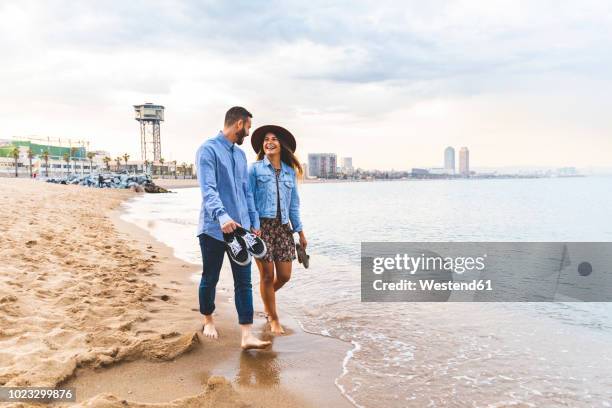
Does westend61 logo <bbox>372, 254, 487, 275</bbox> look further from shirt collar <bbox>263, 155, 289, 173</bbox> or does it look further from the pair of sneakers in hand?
the pair of sneakers in hand

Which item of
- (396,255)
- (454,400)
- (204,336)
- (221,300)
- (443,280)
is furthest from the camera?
(396,255)

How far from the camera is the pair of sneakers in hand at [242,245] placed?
13.3 ft

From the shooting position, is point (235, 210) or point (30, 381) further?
point (235, 210)

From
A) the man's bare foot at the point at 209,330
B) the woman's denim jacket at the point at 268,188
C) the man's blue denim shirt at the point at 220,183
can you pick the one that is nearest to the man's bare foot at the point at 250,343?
the man's bare foot at the point at 209,330

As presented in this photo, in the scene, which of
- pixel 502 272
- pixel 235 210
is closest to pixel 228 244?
pixel 235 210

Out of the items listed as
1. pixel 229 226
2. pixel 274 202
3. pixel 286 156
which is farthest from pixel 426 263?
pixel 229 226

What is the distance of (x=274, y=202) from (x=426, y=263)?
7.59 metres

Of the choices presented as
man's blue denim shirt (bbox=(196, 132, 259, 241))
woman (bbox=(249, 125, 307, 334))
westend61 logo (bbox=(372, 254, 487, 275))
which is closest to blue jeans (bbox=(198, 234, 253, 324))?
man's blue denim shirt (bbox=(196, 132, 259, 241))

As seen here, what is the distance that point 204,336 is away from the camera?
15.3 feet

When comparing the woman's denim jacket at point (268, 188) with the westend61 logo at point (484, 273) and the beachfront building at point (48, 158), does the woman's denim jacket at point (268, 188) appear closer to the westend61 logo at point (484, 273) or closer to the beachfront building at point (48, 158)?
the westend61 logo at point (484, 273)

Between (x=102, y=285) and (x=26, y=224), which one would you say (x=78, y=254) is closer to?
(x=102, y=285)

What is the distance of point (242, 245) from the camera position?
13.4 ft

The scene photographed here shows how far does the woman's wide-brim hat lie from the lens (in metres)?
5.22

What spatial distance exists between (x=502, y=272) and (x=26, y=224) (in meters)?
11.0
